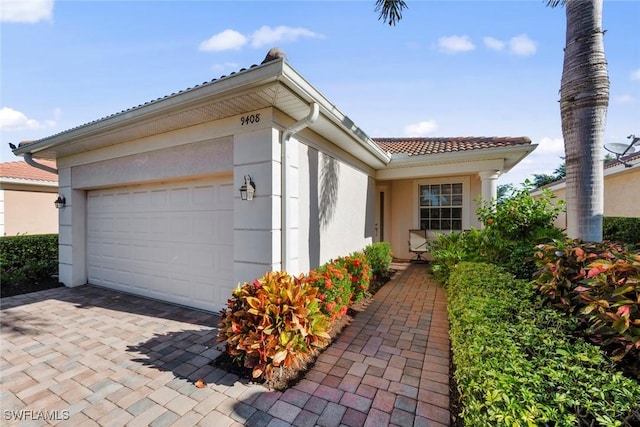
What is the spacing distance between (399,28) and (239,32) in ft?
11.7

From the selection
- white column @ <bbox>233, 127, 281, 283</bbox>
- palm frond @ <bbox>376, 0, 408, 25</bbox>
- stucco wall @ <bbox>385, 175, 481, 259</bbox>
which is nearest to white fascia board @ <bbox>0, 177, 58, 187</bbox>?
white column @ <bbox>233, 127, 281, 283</bbox>

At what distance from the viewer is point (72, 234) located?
6859mm

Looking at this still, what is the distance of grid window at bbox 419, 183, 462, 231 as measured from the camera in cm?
965

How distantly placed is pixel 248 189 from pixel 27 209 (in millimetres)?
10899

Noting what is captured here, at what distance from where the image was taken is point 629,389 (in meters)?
1.47

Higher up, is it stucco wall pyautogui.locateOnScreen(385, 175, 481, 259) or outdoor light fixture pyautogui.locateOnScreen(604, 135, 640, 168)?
outdoor light fixture pyautogui.locateOnScreen(604, 135, 640, 168)

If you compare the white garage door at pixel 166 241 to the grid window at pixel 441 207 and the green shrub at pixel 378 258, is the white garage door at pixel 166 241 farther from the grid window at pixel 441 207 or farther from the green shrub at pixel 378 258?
the grid window at pixel 441 207

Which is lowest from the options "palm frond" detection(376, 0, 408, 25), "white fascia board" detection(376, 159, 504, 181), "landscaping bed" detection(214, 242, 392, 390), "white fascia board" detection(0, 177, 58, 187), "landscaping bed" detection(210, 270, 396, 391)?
"landscaping bed" detection(210, 270, 396, 391)

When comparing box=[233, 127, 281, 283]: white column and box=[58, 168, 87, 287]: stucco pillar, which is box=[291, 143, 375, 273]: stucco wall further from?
box=[58, 168, 87, 287]: stucco pillar

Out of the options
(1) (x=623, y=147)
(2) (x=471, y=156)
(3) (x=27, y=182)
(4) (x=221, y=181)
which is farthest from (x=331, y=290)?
(3) (x=27, y=182)

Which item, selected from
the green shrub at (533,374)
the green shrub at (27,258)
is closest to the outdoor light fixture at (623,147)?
the green shrub at (533,374)

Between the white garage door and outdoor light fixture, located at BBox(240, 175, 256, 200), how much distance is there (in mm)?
741

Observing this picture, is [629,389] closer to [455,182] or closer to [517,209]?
[517,209]

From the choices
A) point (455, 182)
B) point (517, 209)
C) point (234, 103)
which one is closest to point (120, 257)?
point (234, 103)
